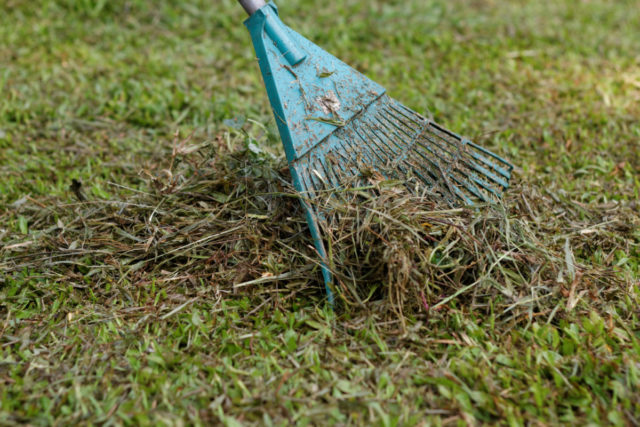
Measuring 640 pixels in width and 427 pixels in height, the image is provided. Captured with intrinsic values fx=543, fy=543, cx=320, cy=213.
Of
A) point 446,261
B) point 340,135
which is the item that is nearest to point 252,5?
point 340,135

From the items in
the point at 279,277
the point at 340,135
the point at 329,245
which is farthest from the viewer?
the point at 340,135

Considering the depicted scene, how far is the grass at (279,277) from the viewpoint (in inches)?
61.9

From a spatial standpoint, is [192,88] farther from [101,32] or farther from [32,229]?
[32,229]

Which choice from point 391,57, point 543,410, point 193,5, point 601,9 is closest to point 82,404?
point 543,410

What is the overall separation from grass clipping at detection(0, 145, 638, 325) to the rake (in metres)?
Result: 0.08

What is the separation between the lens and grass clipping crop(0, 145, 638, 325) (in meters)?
1.86

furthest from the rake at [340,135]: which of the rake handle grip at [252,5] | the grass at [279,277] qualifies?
the grass at [279,277]

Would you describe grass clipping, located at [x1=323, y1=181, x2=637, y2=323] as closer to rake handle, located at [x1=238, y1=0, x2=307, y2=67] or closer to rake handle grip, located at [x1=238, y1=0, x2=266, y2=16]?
rake handle, located at [x1=238, y1=0, x2=307, y2=67]

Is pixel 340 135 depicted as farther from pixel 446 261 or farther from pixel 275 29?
pixel 446 261

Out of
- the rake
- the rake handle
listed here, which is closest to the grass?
the rake

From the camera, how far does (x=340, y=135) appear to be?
82.8 inches

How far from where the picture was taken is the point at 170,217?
221 cm

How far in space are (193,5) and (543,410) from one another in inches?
164

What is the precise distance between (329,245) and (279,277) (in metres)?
0.24
